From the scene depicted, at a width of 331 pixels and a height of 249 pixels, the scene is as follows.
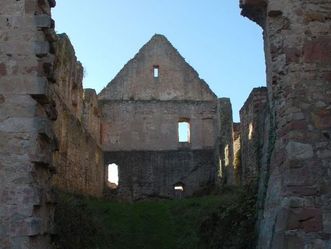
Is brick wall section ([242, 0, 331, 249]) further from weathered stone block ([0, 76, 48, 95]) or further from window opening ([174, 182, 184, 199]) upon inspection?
window opening ([174, 182, 184, 199])

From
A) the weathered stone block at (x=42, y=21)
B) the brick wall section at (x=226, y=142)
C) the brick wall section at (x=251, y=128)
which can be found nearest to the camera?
the weathered stone block at (x=42, y=21)

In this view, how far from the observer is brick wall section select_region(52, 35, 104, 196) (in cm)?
1627

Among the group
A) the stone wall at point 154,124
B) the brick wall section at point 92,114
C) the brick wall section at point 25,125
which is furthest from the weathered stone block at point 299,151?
the stone wall at point 154,124

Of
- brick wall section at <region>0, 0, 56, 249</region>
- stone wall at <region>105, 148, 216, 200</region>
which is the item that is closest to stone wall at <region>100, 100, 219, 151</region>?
stone wall at <region>105, 148, 216, 200</region>

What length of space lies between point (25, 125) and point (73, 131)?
11.5 m

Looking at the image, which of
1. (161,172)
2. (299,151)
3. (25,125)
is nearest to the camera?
(299,151)

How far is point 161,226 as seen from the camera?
42.9 feet

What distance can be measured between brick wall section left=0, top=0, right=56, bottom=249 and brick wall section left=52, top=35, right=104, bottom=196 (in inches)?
319

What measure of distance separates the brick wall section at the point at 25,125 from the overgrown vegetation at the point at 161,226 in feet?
9.04

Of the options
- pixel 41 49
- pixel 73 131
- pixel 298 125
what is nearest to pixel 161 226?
pixel 73 131

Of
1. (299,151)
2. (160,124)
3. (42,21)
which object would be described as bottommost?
(299,151)

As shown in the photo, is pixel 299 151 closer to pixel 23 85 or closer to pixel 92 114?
pixel 23 85

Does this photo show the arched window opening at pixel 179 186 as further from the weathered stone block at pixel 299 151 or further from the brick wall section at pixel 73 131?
the weathered stone block at pixel 299 151

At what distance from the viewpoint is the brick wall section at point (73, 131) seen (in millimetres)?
16266
